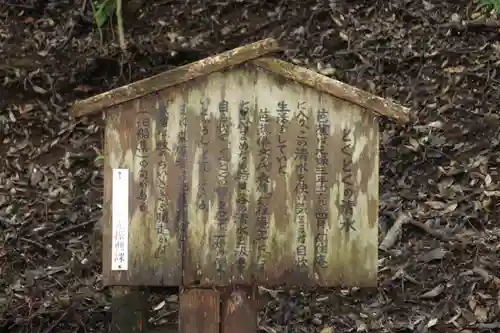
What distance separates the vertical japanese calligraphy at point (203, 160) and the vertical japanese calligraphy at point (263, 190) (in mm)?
225

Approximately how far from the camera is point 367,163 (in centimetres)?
289

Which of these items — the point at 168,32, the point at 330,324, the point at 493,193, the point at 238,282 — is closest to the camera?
the point at 238,282

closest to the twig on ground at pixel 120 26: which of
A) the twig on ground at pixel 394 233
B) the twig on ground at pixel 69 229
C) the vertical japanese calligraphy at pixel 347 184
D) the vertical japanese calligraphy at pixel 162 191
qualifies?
the twig on ground at pixel 69 229

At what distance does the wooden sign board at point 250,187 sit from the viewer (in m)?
2.88

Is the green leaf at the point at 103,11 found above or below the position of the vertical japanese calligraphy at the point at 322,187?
above

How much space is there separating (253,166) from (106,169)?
2.10 ft

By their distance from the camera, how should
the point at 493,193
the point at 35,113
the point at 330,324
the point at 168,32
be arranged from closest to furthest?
the point at 330,324 → the point at 493,193 → the point at 35,113 → the point at 168,32

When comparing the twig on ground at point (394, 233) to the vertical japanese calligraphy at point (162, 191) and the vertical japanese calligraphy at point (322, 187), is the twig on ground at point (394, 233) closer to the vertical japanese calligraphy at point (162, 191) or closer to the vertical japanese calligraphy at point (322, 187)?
the vertical japanese calligraphy at point (322, 187)

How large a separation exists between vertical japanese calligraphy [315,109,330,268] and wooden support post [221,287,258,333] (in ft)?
1.22

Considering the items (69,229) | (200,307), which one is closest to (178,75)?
(200,307)

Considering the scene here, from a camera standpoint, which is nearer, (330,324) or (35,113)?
(330,324)

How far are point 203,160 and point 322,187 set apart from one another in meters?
0.53

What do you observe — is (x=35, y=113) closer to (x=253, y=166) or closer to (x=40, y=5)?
(x=40, y=5)

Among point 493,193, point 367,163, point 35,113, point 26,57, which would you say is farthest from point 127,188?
point 26,57
